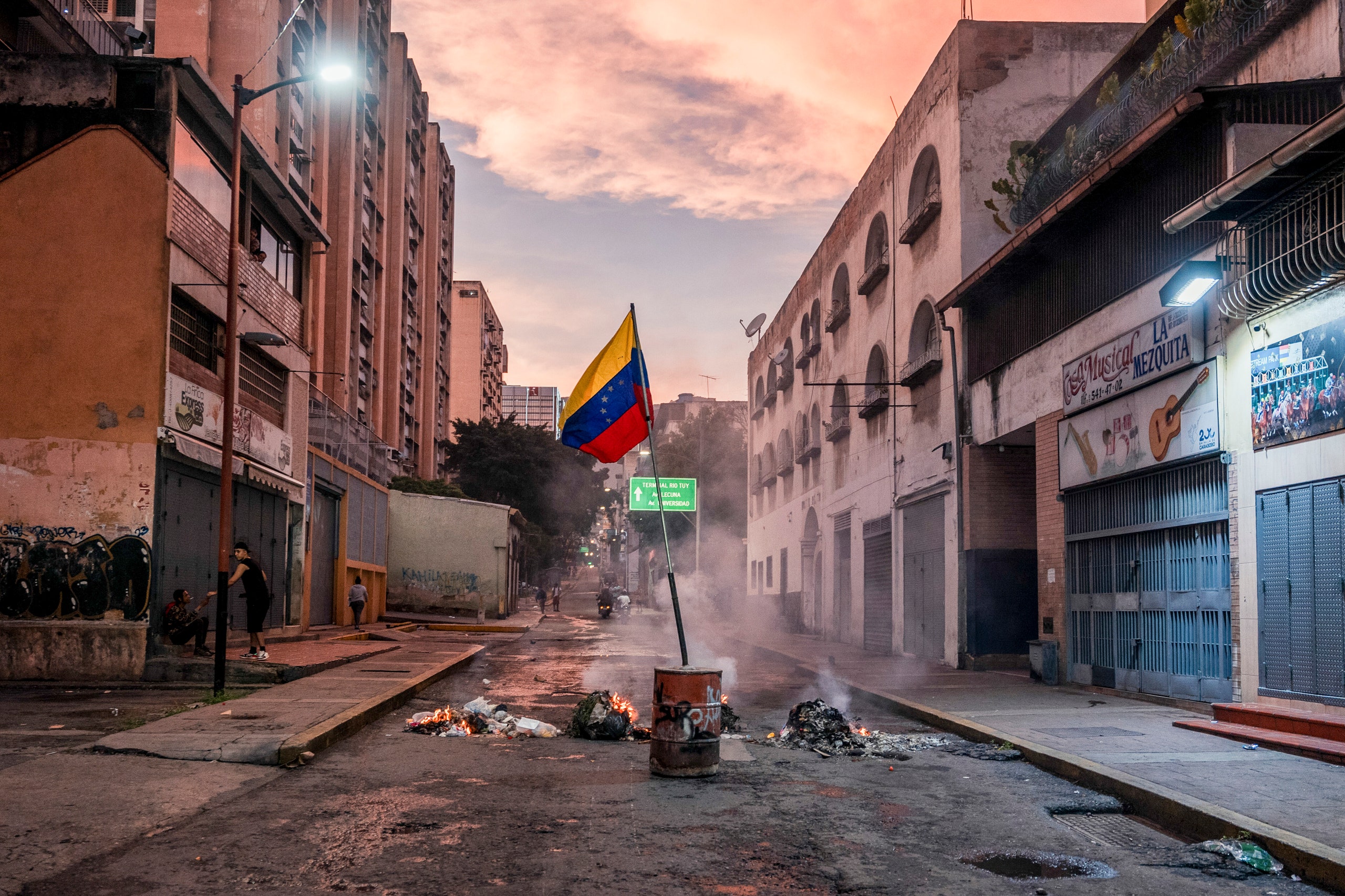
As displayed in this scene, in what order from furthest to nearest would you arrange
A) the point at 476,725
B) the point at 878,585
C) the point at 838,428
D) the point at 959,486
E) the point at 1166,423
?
the point at 838,428, the point at 878,585, the point at 959,486, the point at 1166,423, the point at 476,725

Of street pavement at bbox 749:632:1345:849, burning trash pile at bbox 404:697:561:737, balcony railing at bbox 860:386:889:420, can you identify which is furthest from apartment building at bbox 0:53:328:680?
balcony railing at bbox 860:386:889:420

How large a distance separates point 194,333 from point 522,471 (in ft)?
132

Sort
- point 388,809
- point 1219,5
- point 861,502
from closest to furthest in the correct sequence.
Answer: point 388,809 → point 1219,5 → point 861,502

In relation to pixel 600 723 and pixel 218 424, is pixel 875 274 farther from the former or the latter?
pixel 600 723

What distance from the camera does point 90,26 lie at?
22812 millimetres

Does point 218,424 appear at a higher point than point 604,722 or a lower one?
higher

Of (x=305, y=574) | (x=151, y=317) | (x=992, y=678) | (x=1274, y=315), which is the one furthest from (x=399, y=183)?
(x=1274, y=315)

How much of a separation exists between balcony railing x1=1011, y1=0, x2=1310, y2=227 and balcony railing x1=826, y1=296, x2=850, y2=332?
33.4ft

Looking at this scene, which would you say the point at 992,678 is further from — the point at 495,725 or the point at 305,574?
the point at 305,574

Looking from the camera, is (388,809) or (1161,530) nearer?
(388,809)

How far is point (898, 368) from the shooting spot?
75.6 feet

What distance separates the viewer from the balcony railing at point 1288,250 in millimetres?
8977

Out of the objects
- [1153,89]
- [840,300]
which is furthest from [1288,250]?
[840,300]

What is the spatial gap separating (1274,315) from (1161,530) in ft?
11.2
